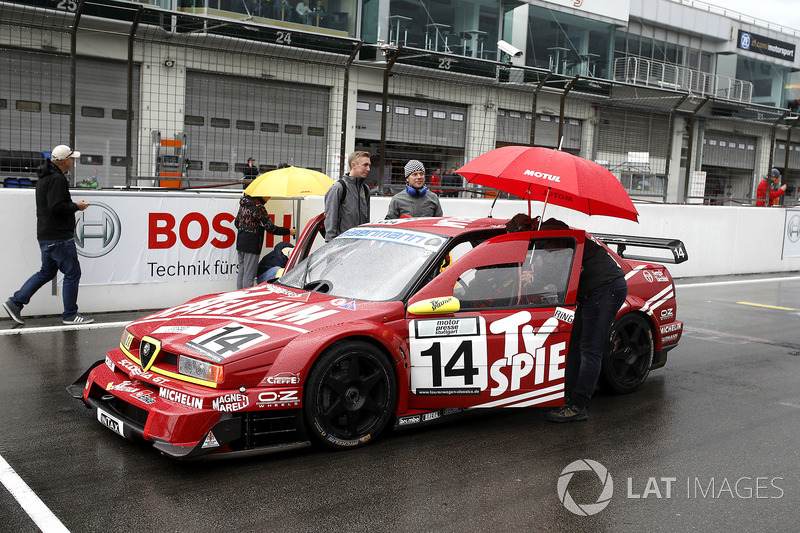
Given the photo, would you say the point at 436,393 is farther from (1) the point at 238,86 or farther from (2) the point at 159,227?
(1) the point at 238,86

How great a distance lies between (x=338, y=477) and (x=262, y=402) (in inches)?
23.4

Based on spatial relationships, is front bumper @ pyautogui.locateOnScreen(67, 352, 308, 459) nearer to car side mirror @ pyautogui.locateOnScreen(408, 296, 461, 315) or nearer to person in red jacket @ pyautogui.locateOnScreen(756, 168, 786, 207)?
car side mirror @ pyautogui.locateOnScreen(408, 296, 461, 315)

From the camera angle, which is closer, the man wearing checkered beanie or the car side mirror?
the car side mirror

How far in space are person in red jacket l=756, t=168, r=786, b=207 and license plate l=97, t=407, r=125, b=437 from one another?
1636 centimetres

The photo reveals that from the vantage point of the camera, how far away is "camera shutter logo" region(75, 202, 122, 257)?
9.34 m

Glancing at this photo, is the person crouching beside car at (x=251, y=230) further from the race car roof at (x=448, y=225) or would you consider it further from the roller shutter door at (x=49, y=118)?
the race car roof at (x=448, y=225)

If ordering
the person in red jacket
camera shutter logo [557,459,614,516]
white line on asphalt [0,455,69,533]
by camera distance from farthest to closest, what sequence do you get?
the person in red jacket, camera shutter logo [557,459,614,516], white line on asphalt [0,455,69,533]

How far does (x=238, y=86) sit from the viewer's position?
14.3 meters

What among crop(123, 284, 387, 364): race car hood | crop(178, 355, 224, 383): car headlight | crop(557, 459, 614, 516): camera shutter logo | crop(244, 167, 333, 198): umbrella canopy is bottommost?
crop(557, 459, 614, 516): camera shutter logo

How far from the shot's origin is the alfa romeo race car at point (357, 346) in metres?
4.68

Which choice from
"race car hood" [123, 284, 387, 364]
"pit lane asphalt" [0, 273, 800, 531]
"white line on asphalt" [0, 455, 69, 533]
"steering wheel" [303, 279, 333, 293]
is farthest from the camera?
"steering wheel" [303, 279, 333, 293]


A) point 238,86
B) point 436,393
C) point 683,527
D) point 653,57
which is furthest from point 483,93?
point 653,57

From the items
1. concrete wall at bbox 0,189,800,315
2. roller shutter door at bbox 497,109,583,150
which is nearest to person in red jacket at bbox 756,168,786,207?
concrete wall at bbox 0,189,800,315

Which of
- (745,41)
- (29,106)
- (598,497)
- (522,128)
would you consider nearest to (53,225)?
(598,497)
